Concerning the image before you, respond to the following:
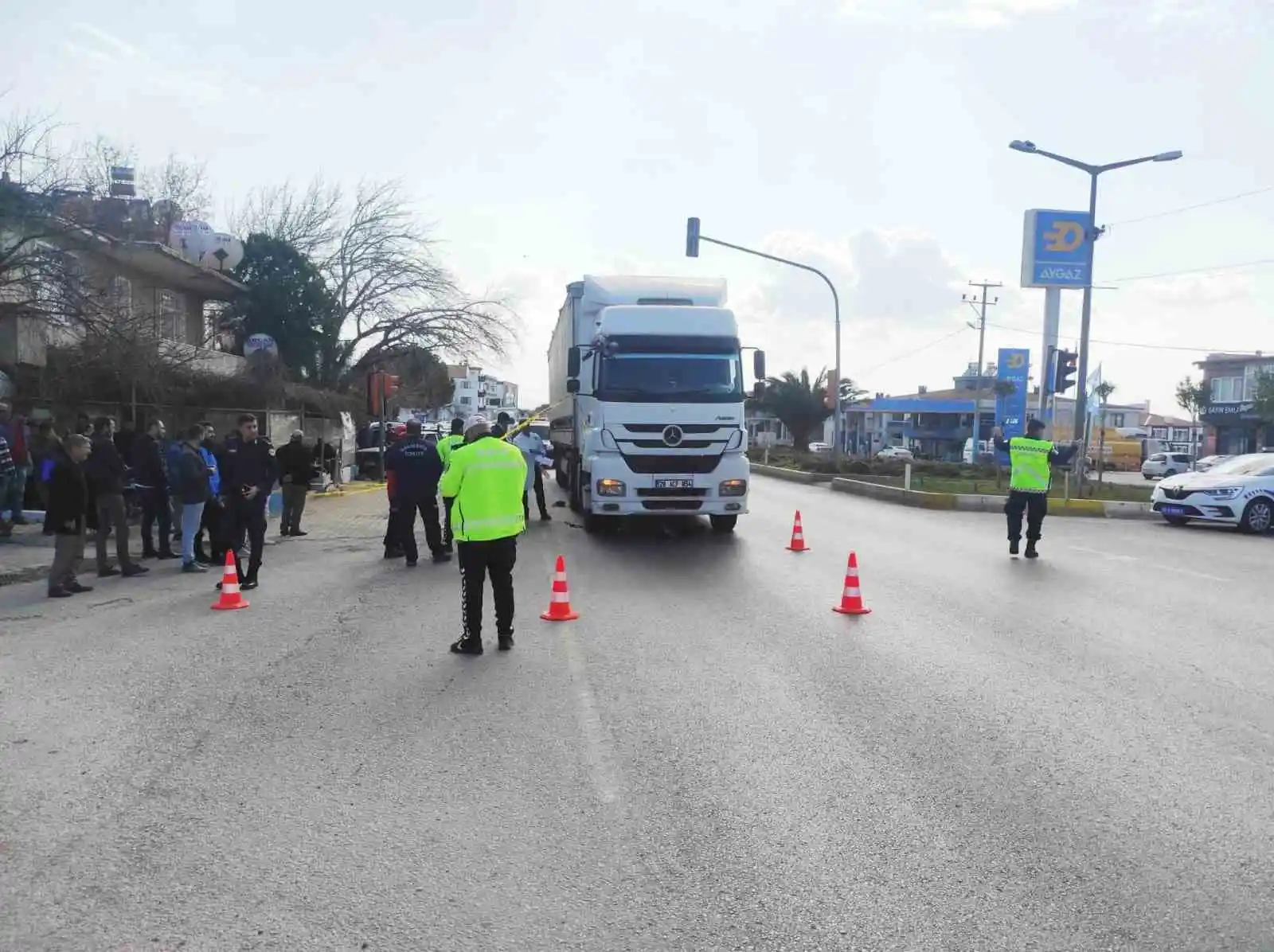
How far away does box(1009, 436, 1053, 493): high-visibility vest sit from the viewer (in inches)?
548

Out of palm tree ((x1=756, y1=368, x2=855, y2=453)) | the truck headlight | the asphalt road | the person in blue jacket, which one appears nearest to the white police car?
the asphalt road

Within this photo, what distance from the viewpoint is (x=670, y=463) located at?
14.8 metres

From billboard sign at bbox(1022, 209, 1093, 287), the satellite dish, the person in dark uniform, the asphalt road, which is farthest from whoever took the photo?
billboard sign at bbox(1022, 209, 1093, 287)

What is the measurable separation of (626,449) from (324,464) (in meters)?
15.0

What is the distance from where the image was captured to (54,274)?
16.1 metres

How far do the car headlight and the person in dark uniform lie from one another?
1419 cm

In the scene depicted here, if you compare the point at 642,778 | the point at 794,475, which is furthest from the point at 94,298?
the point at 794,475

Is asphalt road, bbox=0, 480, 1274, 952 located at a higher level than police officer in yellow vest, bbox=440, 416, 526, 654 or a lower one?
lower

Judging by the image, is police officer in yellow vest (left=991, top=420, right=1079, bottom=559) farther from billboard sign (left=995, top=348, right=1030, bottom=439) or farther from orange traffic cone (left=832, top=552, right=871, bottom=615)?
billboard sign (left=995, top=348, right=1030, bottom=439)

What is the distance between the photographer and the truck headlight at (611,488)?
14797 mm

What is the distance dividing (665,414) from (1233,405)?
64.0 meters

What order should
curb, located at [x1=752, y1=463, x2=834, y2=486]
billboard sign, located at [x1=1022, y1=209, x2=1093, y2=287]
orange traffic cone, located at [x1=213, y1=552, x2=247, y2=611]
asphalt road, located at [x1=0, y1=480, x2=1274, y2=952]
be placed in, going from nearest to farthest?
asphalt road, located at [x1=0, y1=480, x2=1274, y2=952], orange traffic cone, located at [x1=213, y1=552, x2=247, y2=611], billboard sign, located at [x1=1022, y1=209, x2=1093, y2=287], curb, located at [x1=752, y1=463, x2=834, y2=486]

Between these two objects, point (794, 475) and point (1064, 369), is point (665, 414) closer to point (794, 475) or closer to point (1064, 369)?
point (1064, 369)

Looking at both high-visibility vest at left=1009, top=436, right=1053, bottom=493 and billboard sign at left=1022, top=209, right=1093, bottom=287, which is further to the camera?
billboard sign at left=1022, top=209, right=1093, bottom=287
